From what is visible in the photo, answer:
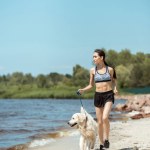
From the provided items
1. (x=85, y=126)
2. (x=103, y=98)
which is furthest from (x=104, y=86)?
(x=85, y=126)

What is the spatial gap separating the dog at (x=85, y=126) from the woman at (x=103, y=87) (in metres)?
0.36

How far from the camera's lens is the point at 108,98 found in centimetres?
917

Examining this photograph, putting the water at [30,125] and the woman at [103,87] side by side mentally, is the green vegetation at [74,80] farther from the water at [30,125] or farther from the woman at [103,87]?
the woman at [103,87]

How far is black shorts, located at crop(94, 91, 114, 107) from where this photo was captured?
917 centimetres

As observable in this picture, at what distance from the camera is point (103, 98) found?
9219mm

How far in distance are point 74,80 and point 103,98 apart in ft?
313

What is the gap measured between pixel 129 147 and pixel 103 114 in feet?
4.72

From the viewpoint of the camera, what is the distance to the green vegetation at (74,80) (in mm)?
81613

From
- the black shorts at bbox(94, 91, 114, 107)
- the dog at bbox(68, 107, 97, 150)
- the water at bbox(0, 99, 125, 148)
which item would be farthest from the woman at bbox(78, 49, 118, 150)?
the water at bbox(0, 99, 125, 148)

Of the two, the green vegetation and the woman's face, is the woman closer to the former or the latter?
the woman's face

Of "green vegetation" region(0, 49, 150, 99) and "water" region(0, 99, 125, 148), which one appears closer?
"water" region(0, 99, 125, 148)

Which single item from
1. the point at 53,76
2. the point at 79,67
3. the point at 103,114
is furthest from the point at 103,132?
the point at 53,76

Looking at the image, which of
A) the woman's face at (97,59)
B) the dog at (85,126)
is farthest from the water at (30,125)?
the woman's face at (97,59)

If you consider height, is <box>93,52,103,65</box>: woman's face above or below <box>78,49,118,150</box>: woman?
above
